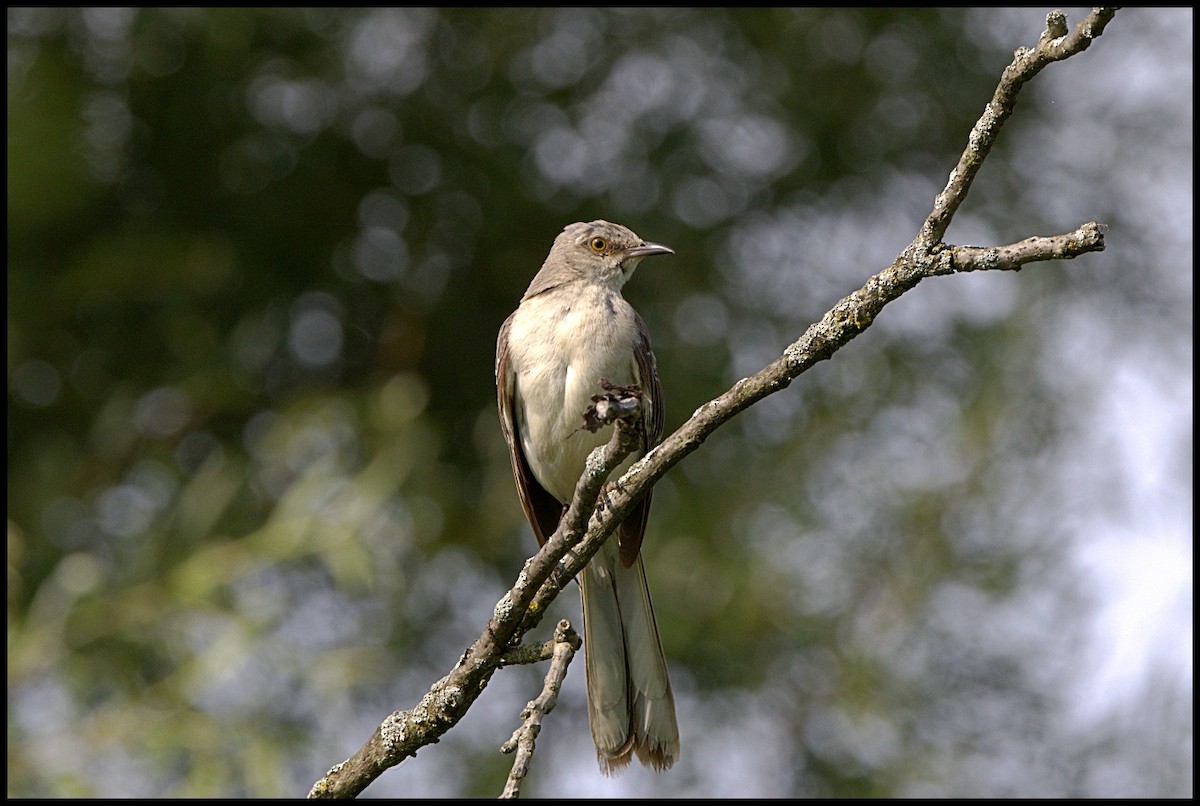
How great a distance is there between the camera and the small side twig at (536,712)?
269 centimetres

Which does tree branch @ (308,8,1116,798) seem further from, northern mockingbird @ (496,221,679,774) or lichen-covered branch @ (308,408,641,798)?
northern mockingbird @ (496,221,679,774)

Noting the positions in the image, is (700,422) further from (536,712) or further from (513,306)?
(513,306)

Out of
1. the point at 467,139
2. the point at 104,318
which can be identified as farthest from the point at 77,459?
the point at 467,139

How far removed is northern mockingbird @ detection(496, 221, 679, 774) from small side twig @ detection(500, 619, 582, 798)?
1191 mm

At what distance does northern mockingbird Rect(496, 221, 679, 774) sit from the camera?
4.11 m

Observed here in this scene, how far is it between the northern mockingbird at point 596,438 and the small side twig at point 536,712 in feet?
3.91

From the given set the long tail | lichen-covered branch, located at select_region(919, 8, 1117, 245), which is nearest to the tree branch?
lichen-covered branch, located at select_region(919, 8, 1117, 245)

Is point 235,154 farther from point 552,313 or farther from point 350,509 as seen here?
point 552,313

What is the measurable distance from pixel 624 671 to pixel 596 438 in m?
0.91

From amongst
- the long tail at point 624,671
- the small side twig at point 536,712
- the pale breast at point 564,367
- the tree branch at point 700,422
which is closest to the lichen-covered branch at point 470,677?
the tree branch at point 700,422

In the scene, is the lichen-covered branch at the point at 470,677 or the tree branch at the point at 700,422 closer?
the tree branch at the point at 700,422

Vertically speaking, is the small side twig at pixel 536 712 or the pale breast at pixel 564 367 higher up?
the pale breast at pixel 564 367

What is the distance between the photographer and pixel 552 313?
4.78 metres

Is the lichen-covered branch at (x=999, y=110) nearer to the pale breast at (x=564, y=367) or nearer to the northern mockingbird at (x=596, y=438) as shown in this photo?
the northern mockingbird at (x=596, y=438)
